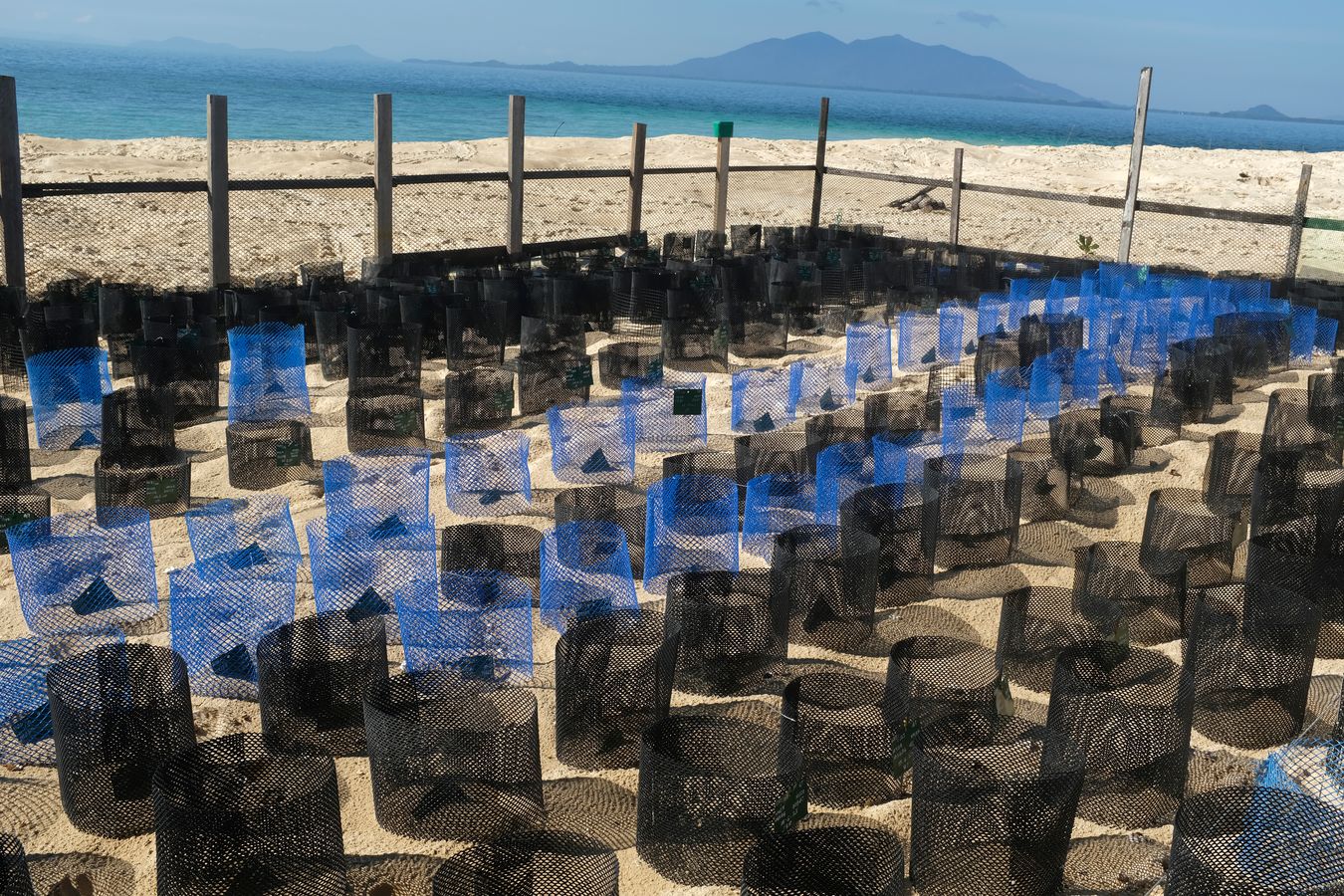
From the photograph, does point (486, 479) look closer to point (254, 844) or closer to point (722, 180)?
point (254, 844)

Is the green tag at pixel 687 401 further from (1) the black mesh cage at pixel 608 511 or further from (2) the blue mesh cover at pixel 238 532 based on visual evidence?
(2) the blue mesh cover at pixel 238 532

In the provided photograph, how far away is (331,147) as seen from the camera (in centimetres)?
3331

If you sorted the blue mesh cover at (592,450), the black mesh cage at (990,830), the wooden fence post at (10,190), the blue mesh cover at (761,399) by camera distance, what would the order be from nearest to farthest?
1. the black mesh cage at (990,830)
2. the blue mesh cover at (592,450)
3. the blue mesh cover at (761,399)
4. the wooden fence post at (10,190)

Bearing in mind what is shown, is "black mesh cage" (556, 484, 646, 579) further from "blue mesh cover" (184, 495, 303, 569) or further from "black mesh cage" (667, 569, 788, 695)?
"blue mesh cover" (184, 495, 303, 569)

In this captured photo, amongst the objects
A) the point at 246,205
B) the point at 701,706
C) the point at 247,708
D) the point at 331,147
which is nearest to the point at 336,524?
the point at 247,708

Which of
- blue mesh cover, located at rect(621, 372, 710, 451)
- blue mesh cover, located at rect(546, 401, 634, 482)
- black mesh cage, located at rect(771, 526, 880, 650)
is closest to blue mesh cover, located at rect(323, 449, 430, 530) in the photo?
blue mesh cover, located at rect(546, 401, 634, 482)

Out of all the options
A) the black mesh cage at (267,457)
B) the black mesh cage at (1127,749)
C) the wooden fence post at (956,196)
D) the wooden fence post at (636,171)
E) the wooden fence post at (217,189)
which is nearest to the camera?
the black mesh cage at (1127,749)

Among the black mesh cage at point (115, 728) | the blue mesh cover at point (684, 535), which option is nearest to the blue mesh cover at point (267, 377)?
the blue mesh cover at point (684, 535)

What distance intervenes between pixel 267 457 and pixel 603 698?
3.37 metres

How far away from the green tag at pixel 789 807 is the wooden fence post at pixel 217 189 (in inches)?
342

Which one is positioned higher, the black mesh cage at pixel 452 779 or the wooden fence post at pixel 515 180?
the wooden fence post at pixel 515 180

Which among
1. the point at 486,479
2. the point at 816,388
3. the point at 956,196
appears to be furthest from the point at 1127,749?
the point at 956,196

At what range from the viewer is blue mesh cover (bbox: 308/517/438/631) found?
5590mm

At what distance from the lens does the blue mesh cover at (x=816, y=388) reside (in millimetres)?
8453
